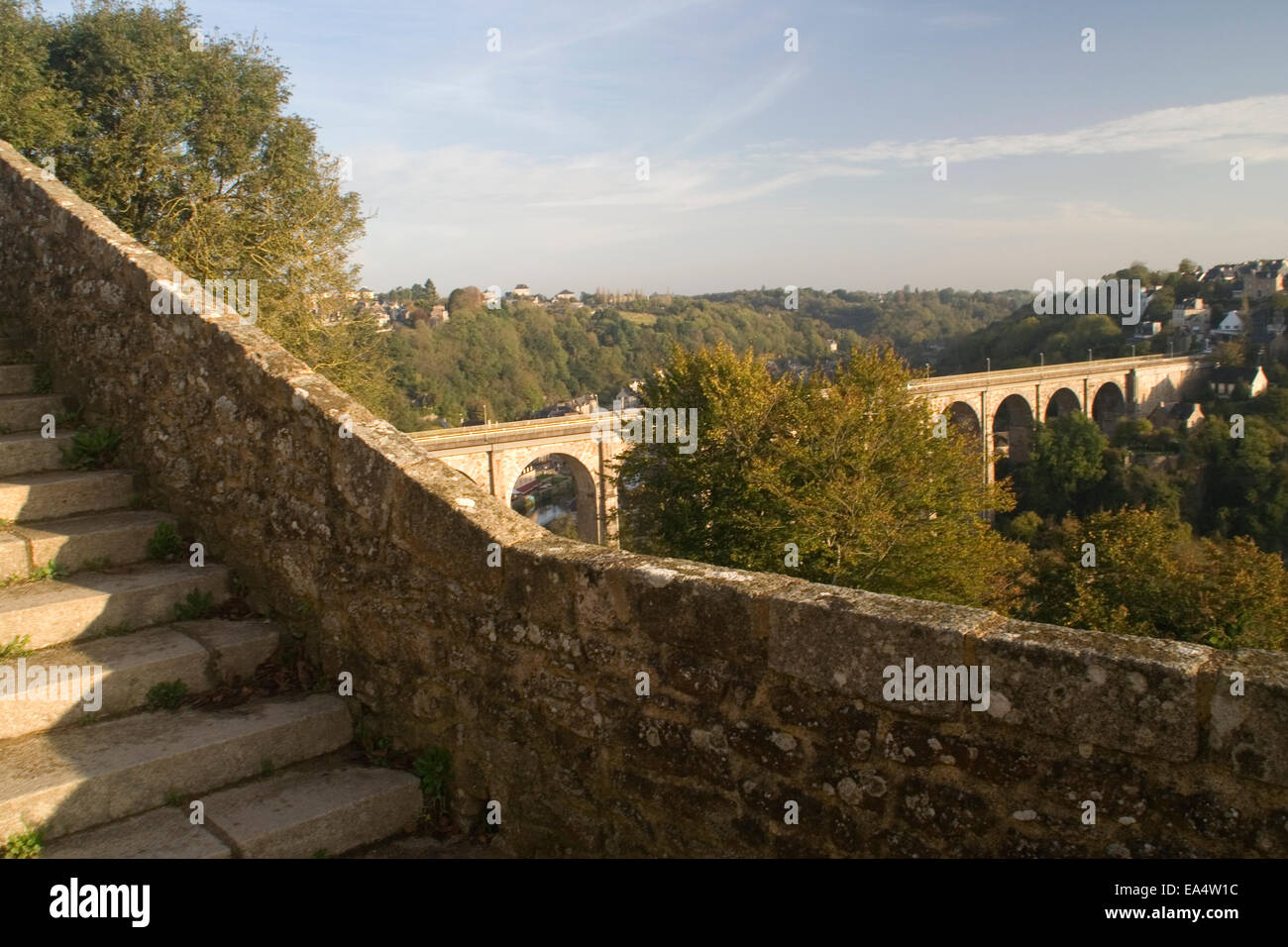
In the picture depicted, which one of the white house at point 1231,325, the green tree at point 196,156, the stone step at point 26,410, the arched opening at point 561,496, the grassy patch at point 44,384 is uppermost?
the white house at point 1231,325

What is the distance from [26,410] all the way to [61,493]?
0.83m

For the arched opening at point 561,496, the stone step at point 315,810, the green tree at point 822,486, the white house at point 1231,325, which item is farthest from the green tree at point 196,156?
the white house at point 1231,325

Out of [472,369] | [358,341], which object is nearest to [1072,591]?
[358,341]

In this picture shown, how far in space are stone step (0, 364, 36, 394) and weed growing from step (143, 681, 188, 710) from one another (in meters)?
2.58

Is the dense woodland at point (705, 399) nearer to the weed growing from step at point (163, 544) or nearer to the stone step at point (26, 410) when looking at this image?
the stone step at point (26, 410)

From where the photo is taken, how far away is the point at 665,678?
2.53 meters

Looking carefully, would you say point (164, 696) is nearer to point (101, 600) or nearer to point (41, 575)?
point (101, 600)

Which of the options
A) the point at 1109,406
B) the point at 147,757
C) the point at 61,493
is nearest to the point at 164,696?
the point at 147,757

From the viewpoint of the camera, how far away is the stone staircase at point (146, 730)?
255 cm

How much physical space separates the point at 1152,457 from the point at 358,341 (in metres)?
52.3

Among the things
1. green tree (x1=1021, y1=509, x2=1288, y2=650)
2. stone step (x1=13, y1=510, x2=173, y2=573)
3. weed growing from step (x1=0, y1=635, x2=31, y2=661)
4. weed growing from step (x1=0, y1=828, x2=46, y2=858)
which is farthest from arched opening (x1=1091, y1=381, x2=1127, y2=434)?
weed growing from step (x1=0, y1=828, x2=46, y2=858)

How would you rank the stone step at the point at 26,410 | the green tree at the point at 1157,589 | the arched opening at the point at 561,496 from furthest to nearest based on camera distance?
the arched opening at the point at 561,496 → the green tree at the point at 1157,589 → the stone step at the point at 26,410

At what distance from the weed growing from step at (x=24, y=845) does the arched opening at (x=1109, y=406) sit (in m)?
73.4

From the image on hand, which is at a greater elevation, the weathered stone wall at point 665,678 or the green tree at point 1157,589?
the weathered stone wall at point 665,678
